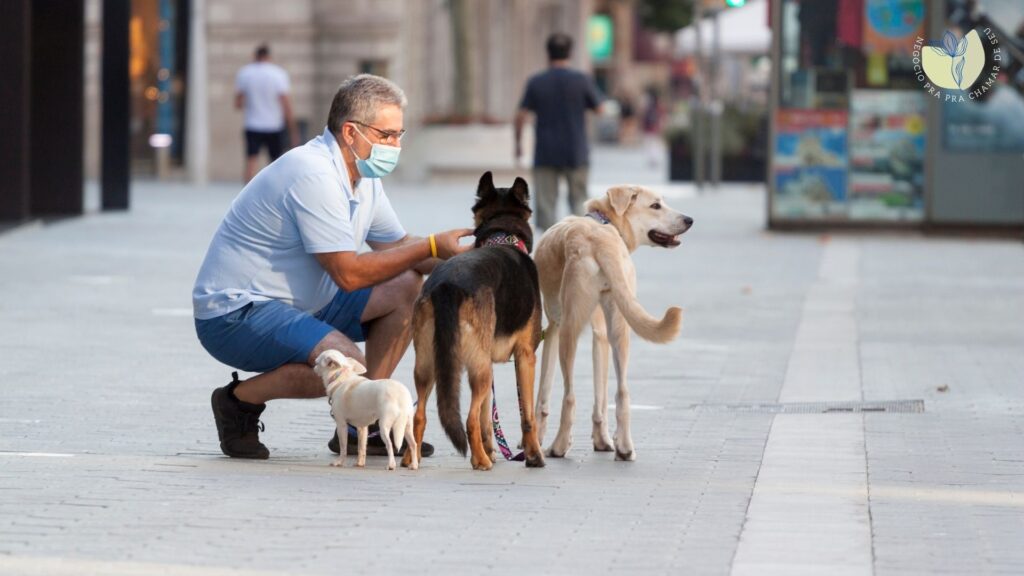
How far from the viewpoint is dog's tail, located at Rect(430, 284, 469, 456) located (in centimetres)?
673

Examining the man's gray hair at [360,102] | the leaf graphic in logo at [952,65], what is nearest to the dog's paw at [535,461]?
the man's gray hair at [360,102]

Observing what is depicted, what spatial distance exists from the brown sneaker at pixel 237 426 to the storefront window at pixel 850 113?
13863 millimetres

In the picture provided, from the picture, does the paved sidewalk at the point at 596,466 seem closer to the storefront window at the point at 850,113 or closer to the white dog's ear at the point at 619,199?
the white dog's ear at the point at 619,199

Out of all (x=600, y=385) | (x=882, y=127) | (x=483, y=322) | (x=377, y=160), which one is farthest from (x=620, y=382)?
(x=882, y=127)

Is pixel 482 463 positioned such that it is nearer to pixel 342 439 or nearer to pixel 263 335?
pixel 342 439

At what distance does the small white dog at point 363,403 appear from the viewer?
680 centimetres

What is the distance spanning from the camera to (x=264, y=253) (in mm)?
7355

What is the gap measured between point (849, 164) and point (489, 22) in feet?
85.0

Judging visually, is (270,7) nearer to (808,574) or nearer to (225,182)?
(225,182)

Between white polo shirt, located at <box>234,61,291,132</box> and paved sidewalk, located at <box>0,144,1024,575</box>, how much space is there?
11.0 metres

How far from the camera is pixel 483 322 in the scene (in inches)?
268

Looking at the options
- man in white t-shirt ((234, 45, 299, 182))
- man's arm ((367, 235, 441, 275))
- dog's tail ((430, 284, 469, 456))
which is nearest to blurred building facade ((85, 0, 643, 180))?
man in white t-shirt ((234, 45, 299, 182))

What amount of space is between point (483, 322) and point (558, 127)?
11619mm

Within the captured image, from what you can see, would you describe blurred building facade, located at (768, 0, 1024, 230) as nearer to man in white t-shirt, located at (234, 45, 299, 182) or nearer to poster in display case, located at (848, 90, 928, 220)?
poster in display case, located at (848, 90, 928, 220)
